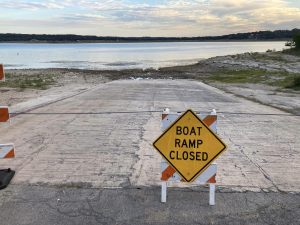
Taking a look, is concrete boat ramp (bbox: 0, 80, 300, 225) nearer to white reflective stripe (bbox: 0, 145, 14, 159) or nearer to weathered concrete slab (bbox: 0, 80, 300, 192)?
weathered concrete slab (bbox: 0, 80, 300, 192)

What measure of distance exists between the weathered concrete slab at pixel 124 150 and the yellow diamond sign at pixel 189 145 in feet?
3.18

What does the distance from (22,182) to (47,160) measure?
3.94 ft

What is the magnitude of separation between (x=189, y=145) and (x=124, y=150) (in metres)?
3.05

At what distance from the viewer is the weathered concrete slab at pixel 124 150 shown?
255 inches

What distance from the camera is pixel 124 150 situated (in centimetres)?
827

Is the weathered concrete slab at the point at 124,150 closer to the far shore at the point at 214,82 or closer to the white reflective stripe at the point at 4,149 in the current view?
the white reflective stripe at the point at 4,149

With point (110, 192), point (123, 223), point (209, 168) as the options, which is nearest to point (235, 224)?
point (209, 168)

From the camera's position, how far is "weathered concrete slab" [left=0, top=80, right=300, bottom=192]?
6.47m

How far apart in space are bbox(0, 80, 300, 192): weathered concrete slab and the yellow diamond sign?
968mm

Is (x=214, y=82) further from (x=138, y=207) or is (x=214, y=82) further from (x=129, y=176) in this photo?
(x=138, y=207)

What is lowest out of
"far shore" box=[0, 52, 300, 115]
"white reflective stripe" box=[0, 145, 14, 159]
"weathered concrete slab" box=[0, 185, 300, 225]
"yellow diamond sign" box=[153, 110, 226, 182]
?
"far shore" box=[0, 52, 300, 115]

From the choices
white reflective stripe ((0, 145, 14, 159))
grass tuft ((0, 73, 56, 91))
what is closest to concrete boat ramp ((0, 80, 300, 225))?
white reflective stripe ((0, 145, 14, 159))

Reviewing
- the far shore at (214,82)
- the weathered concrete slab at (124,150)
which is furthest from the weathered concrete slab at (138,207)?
the far shore at (214,82)

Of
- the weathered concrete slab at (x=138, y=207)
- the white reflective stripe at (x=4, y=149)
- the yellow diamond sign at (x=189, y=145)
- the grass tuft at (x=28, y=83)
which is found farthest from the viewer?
the grass tuft at (x=28, y=83)
